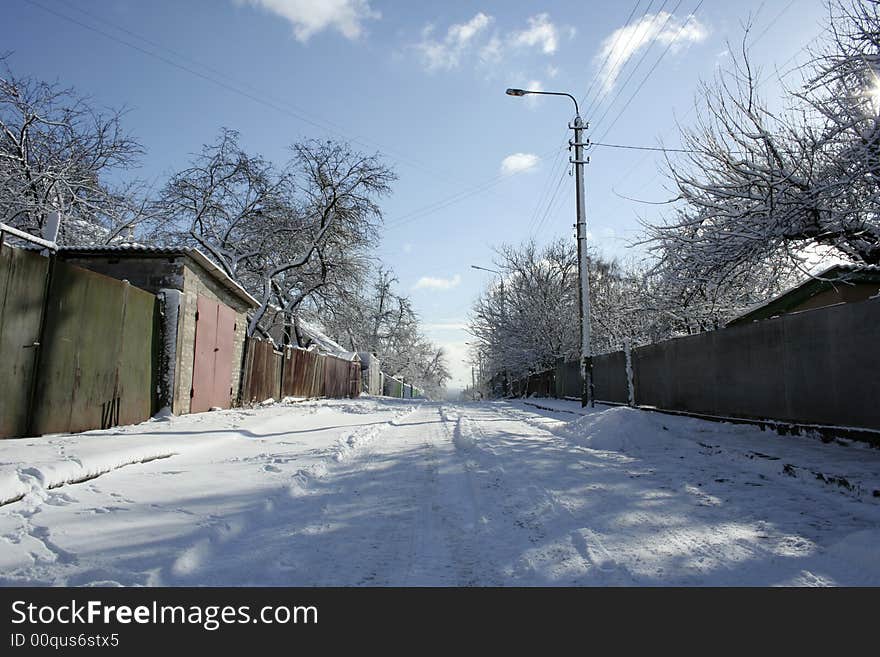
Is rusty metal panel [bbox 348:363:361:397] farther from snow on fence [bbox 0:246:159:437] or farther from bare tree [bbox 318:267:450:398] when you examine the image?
snow on fence [bbox 0:246:159:437]

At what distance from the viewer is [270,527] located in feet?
12.8

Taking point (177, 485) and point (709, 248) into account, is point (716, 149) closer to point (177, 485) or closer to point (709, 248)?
point (709, 248)

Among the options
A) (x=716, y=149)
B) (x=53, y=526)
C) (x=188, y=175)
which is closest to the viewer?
(x=53, y=526)

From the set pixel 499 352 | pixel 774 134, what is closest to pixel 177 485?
pixel 774 134

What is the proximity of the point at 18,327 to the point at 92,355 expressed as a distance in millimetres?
1429

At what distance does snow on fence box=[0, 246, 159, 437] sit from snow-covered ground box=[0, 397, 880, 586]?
49cm

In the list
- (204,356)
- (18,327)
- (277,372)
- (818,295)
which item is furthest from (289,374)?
(818,295)

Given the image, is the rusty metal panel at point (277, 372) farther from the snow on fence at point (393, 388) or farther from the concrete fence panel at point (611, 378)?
the snow on fence at point (393, 388)

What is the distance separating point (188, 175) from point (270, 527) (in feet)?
71.5

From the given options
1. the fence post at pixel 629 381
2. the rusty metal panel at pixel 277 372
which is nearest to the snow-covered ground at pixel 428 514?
the fence post at pixel 629 381

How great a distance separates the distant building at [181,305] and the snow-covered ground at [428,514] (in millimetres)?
2697

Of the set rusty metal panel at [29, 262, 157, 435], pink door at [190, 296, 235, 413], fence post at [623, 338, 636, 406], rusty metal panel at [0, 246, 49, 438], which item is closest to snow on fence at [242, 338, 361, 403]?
pink door at [190, 296, 235, 413]

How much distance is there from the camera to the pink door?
460 inches

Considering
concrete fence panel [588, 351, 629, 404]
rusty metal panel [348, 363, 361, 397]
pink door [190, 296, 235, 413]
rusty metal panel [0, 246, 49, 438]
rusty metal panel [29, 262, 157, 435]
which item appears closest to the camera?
A: rusty metal panel [0, 246, 49, 438]
